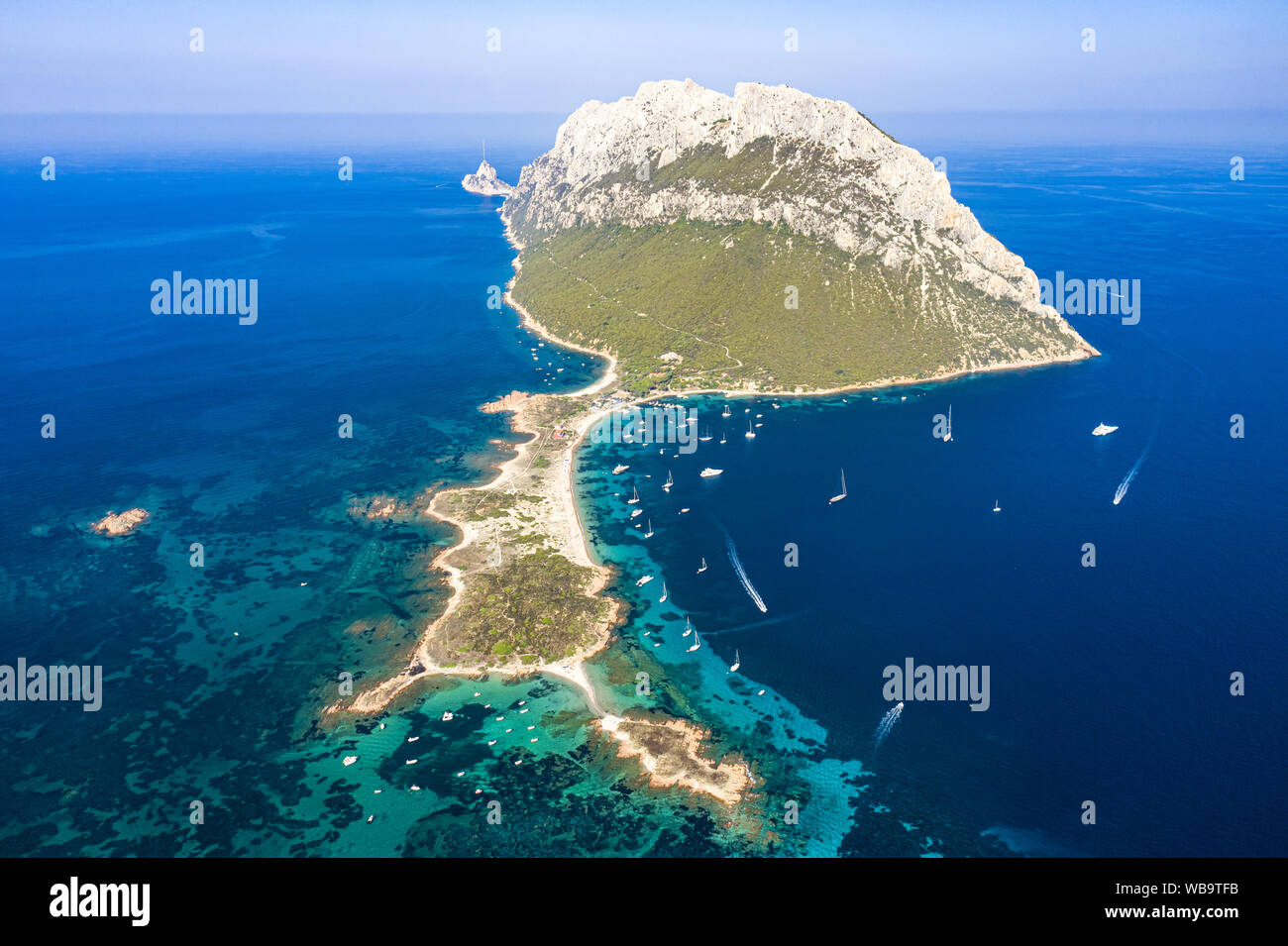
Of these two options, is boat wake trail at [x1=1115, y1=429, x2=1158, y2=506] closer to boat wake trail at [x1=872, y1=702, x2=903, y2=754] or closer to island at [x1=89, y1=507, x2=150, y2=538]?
boat wake trail at [x1=872, y1=702, x2=903, y2=754]

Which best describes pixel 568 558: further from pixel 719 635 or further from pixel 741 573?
pixel 719 635

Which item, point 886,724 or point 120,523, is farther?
point 120,523

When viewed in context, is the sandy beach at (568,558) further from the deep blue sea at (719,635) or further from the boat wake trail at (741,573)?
the boat wake trail at (741,573)

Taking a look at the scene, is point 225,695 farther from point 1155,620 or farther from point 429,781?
point 1155,620

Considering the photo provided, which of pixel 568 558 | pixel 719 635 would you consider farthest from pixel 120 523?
pixel 719 635

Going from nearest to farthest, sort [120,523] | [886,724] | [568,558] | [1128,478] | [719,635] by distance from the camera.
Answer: [886,724] → [719,635] → [568,558] → [120,523] → [1128,478]
